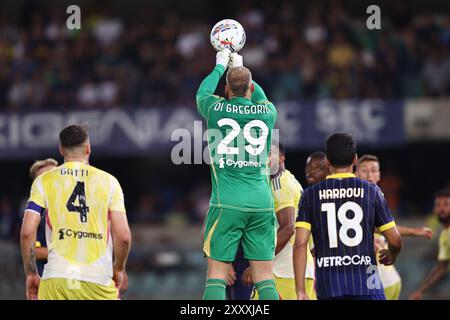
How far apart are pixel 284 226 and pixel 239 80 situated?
168 centimetres

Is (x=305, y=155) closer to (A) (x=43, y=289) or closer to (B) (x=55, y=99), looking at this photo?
(B) (x=55, y=99)

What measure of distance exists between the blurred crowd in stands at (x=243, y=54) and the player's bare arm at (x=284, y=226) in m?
11.1

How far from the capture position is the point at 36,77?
24.1 metres

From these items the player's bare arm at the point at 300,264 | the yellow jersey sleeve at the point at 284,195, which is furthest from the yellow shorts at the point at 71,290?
the yellow jersey sleeve at the point at 284,195

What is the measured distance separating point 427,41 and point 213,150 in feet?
44.4

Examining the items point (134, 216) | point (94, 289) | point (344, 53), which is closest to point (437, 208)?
point (94, 289)

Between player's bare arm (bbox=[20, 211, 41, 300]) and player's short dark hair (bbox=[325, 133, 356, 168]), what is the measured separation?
259 centimetres

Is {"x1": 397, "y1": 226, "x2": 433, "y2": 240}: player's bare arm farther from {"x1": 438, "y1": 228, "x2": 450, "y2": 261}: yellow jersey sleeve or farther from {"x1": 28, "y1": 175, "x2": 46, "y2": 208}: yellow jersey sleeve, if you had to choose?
{"x1": 28, "y1": 175, "x2": 46, "y2": 208}: yellow jersey sleeve

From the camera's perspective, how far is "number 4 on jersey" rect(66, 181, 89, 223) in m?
9.26

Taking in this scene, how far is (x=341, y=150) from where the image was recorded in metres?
9.05

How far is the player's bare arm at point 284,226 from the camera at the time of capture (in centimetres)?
1080

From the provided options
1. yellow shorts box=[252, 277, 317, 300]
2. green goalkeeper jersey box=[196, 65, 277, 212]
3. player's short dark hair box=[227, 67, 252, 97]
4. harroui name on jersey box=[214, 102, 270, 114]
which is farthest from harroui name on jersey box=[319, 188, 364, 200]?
yellow shorts box=[252, 277, 317, 300]

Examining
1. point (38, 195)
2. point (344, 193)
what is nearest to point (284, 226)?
point (344, 193)

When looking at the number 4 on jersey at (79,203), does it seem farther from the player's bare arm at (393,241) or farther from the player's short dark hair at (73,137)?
the player's bare arm at (393,241)
